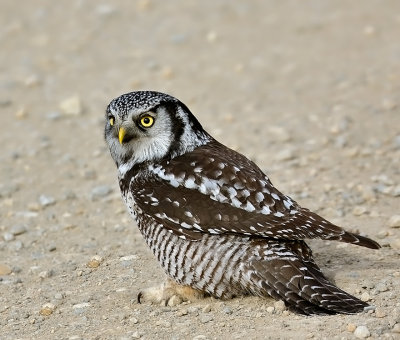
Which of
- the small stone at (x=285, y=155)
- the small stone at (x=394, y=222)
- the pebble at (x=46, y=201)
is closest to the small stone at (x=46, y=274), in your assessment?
the pebble at (x=46, y=201)

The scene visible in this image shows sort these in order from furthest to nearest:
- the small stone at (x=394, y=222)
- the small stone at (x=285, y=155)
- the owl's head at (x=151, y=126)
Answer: the small stone at (x=285, y=155)
the small stone at (x=394, y=222)
the owl's head at (x=151, y=126)

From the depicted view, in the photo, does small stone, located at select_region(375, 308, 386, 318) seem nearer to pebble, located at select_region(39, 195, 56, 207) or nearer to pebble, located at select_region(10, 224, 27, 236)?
pebble, located at select_region(10, 224, 27, 236)

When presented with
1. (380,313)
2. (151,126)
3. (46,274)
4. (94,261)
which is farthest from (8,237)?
(380,313)

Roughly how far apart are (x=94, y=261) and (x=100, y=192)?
166 cm

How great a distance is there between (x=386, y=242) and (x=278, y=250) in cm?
148

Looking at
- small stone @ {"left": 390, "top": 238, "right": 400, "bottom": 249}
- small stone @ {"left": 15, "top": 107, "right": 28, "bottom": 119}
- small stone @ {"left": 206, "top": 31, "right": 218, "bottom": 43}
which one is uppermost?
small stone @ {"left": 206, "top": 31, "right": 218, "bottom": 43}

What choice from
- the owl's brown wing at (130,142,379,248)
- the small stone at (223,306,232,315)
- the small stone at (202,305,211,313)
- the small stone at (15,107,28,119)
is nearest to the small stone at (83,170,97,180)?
the small stone at (15,107,28,119)

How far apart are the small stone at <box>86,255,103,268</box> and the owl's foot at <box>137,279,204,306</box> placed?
2.94 feet

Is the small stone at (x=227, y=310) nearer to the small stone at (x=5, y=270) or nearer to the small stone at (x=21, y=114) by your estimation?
the small stone at (x=5, y=270)

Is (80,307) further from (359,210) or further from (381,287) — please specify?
(359,210)

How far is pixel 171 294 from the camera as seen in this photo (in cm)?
606

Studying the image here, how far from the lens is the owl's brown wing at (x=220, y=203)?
559cm

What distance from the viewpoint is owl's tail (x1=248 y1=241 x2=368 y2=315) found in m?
5.40

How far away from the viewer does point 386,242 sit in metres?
6.76
